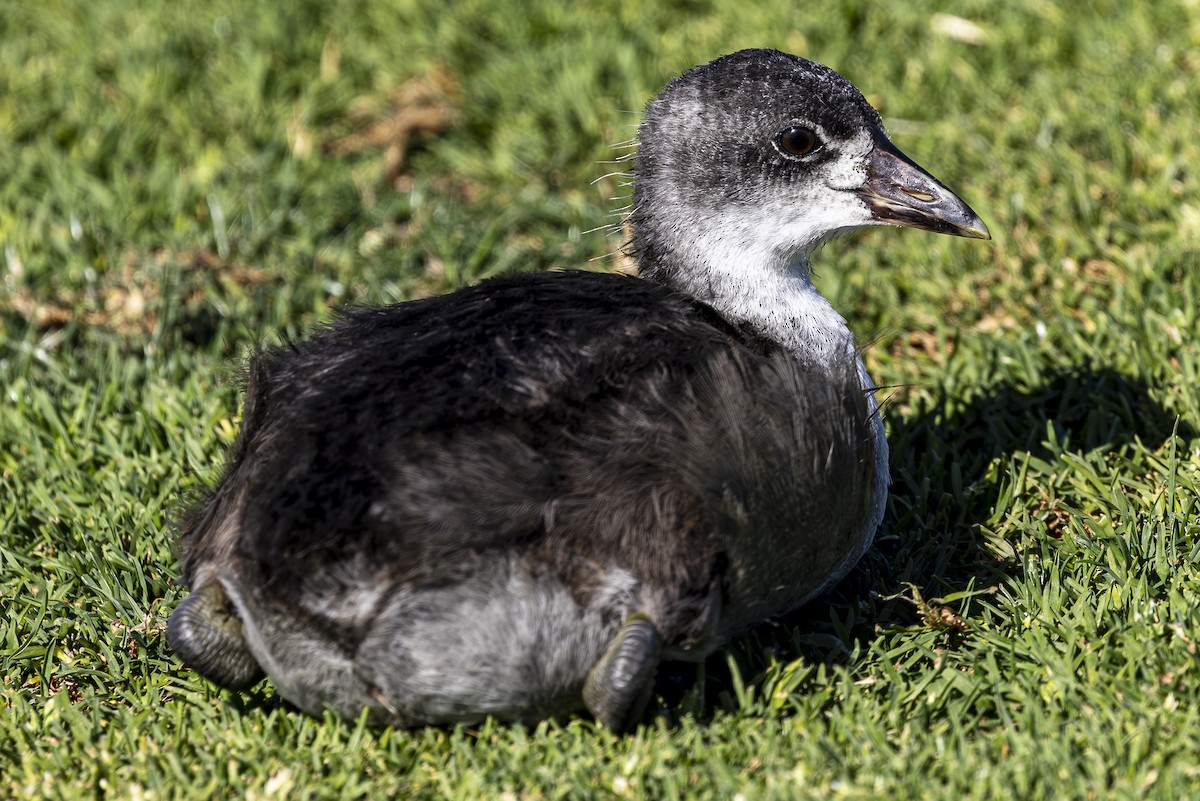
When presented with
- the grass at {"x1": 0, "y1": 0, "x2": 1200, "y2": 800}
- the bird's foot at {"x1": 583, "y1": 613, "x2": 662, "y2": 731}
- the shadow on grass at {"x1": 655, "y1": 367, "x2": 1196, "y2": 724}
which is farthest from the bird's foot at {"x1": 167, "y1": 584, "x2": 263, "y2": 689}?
the shadow on grass at {"x1": 655, "y1": 367, "x2": 1196, "y2": 724}

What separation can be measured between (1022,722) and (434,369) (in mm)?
1587

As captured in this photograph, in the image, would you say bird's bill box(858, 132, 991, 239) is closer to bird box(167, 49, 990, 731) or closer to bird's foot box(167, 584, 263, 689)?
bird box(167, 49, 990, 731)

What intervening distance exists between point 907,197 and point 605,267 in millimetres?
1830

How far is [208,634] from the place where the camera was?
353 cm

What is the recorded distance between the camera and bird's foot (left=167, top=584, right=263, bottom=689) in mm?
3527

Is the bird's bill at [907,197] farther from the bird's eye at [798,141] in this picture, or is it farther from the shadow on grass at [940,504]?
the shadow on grass at [940,504]

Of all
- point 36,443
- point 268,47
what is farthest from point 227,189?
point 36,443

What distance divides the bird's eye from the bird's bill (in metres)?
0.19

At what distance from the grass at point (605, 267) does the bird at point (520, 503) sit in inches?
8.3

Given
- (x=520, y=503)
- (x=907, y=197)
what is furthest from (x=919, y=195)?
(x=520, y=503)

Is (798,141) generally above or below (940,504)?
above

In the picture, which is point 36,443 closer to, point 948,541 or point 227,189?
point 227,189

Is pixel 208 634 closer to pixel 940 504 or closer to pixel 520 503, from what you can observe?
pixel 520 503

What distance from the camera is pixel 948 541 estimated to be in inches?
166
